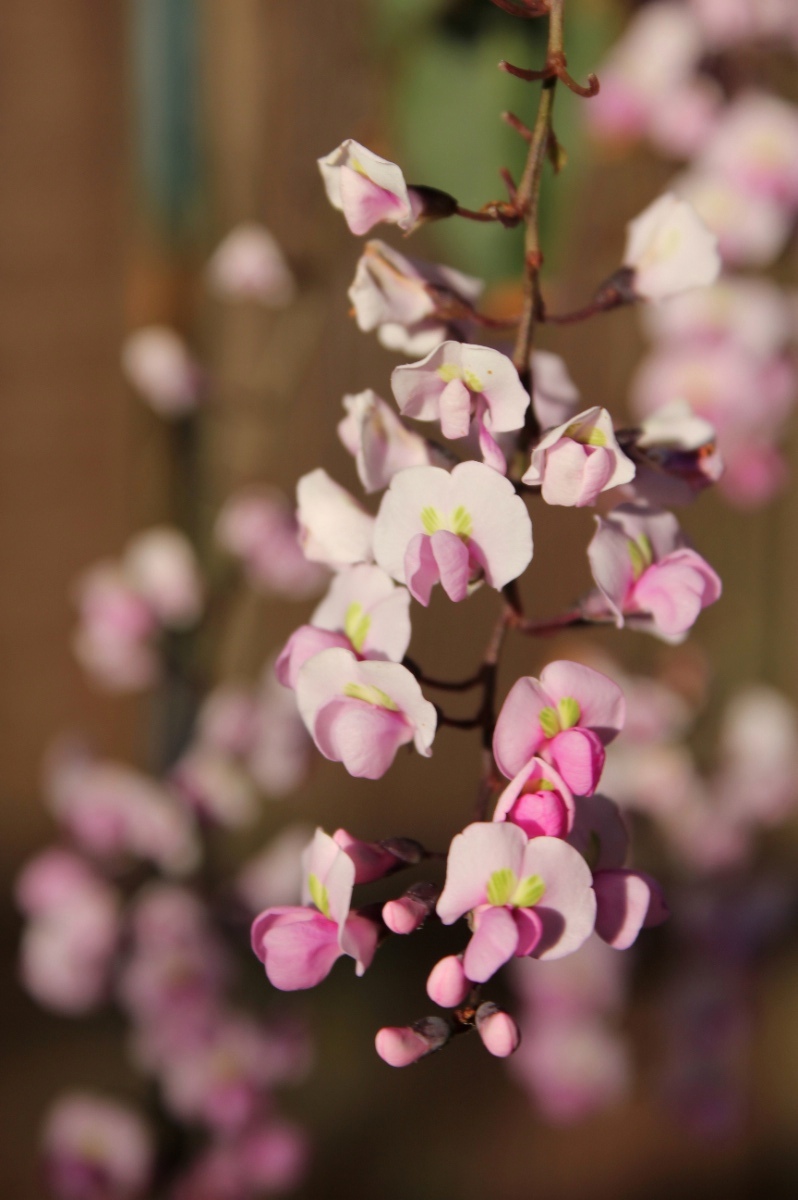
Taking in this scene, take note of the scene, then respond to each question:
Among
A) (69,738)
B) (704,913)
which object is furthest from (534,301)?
(704,913)

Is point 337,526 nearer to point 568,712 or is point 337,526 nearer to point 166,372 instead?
point 568,712

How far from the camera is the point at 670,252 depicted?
0.36 m

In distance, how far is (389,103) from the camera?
65 cm

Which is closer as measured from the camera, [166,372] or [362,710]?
[362,710]

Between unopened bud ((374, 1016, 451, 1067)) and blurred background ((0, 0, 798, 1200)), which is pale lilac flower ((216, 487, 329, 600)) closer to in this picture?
blurred background ((0, 0, 798, 1200))

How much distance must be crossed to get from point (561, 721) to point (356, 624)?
0.06 meters

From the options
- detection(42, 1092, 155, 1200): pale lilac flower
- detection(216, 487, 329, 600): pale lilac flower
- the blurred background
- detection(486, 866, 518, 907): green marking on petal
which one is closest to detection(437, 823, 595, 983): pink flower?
detection(486, 866, 518, 907): green marking on petal

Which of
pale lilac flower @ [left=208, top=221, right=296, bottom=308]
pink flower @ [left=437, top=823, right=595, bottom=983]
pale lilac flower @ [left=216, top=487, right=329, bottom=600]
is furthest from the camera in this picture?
pale lilac flower @ [left=216, top=487, right=329, bottom=600]

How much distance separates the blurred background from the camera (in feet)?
2.14

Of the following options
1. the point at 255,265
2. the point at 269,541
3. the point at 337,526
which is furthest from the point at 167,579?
the point at 337,526

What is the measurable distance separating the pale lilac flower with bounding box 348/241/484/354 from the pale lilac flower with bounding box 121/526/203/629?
17.7 inches

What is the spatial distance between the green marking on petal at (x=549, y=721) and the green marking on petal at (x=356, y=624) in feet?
0.17

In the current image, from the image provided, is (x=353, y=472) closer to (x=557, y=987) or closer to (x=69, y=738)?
(x=69, y=738)

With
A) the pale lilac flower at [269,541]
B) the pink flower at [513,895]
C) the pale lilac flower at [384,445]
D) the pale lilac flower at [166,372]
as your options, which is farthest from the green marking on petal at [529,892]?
the pale lilac flower at [166,372]
